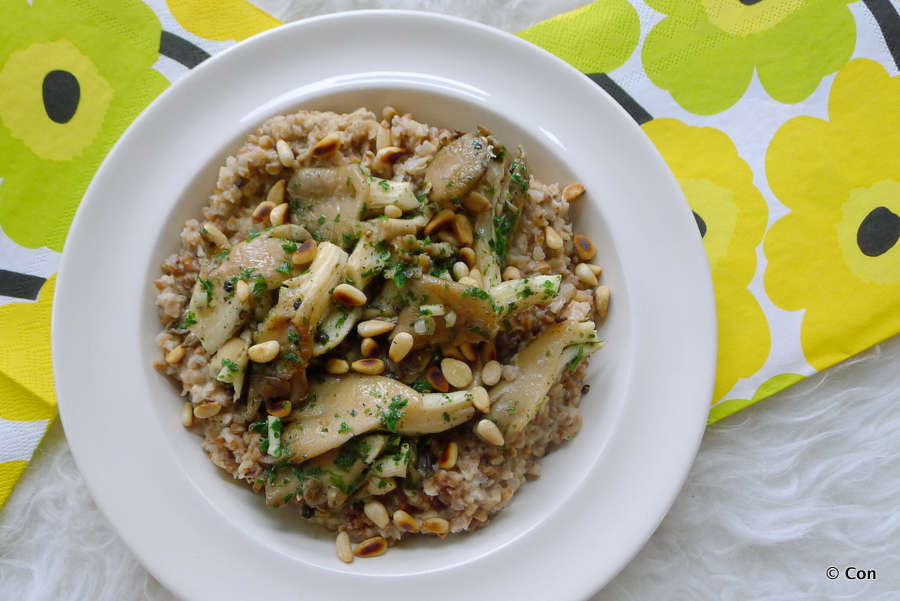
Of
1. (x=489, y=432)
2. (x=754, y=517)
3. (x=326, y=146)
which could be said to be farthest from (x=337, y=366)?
(x=754, y=517)

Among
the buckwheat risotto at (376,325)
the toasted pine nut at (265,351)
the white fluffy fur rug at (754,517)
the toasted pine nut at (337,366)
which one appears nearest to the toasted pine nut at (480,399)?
the buckwheat risotto at (376,325)

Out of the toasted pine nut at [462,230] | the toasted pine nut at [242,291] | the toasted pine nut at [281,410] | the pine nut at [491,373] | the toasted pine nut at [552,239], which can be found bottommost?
the toasted pine nut at [281,410]

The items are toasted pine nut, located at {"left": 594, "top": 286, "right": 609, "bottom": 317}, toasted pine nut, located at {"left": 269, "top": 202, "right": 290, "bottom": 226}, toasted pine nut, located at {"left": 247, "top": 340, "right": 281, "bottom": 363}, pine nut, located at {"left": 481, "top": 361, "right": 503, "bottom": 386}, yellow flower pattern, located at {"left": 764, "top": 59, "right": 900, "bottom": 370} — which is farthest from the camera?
yellow flower pattern, located at {"left": 764, "top": 59, "right": 900, "bottom": 370}

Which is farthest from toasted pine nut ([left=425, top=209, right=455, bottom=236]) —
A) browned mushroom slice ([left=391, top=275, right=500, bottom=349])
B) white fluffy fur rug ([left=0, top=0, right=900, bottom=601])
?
white fluffy fur rug ([left=0, top=0, right=900, bottom=601])

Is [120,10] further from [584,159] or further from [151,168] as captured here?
[584,159]

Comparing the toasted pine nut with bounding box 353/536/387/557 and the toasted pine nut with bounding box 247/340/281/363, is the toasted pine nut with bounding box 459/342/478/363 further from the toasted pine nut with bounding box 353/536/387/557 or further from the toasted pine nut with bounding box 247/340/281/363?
the toasted pine nut with bounding box 353/536/387/557

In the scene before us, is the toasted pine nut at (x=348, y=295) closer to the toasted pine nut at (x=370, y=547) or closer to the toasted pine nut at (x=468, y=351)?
the toasted pine nut at (x=468, y=351)
